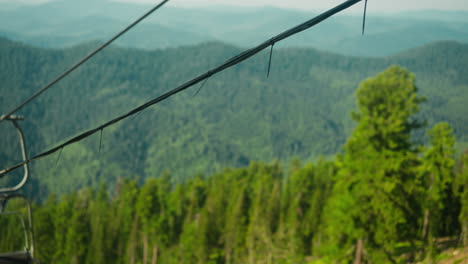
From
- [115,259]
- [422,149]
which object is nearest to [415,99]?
[422,149]

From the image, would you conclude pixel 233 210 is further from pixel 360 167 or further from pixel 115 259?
pixel 360 167

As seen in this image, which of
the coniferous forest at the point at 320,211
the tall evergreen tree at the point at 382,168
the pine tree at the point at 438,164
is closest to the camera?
the tall evergreen tree at the point at 382,168

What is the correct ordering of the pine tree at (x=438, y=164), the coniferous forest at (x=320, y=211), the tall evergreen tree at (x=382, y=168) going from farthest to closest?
the pine tree at (x=438, y=164) → the coniferous forest at (x=320, y=211) → the tall evergreen tree at (x=382, y=168)

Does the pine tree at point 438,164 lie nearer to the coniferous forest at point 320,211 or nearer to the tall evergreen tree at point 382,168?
the coniferous forest at point 320,211

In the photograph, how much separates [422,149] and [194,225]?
3681 centimetres

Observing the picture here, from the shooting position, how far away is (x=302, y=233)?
48.6 m

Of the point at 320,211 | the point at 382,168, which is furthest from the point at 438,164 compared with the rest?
the point at 320,211

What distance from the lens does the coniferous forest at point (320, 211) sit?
19.5 meters

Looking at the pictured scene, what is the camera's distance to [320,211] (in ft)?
162

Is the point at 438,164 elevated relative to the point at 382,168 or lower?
elevated

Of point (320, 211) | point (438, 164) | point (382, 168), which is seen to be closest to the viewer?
point (382, 168)

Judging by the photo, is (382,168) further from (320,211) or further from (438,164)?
(320,211)

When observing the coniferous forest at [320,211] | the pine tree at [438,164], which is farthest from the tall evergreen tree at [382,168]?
the pine tree at [438,164]

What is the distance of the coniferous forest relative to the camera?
19.5 metres
